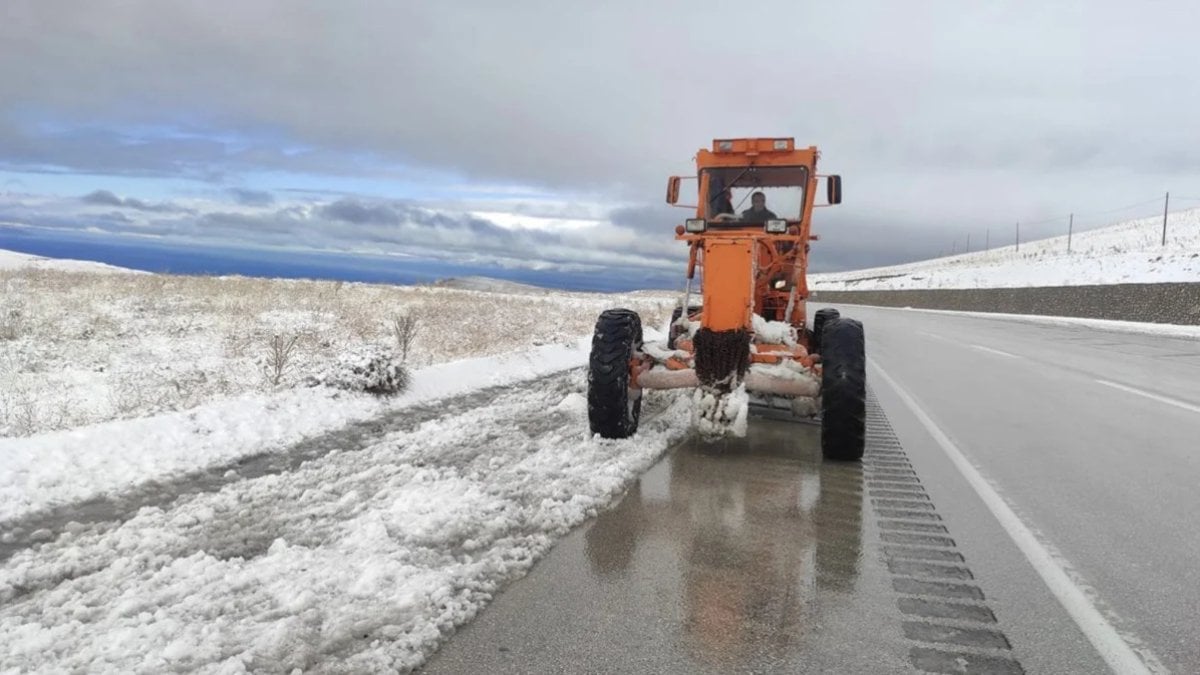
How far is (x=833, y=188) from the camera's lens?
336 inches

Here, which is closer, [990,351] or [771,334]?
[771,334]

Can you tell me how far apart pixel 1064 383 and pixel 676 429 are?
7.54 m

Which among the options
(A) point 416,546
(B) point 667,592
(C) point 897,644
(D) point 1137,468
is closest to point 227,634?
(A) point 416,546

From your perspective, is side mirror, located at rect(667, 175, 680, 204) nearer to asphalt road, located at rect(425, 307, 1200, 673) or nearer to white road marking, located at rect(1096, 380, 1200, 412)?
asphalt road, located at rect(425, 307, 1200, 673)

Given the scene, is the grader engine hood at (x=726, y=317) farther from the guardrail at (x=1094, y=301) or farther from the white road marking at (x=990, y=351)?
the white road marking at (x=990, y=351)

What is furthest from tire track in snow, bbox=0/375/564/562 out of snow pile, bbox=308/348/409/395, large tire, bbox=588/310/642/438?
large tire, bbox=588/310/642/438

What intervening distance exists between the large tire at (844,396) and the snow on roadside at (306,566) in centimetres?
167

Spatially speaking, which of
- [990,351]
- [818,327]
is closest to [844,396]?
[818,327]

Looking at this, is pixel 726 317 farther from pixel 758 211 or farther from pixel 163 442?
pixel 163 442

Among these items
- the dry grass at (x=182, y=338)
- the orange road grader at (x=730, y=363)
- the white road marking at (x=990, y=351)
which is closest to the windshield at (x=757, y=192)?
the orange road grader at (x=730, y=363)

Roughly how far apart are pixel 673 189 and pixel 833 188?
70.8 inches

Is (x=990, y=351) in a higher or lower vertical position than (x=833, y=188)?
lower

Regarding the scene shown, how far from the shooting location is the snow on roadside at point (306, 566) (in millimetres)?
2766

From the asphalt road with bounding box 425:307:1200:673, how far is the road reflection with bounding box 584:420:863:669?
0.05ft
